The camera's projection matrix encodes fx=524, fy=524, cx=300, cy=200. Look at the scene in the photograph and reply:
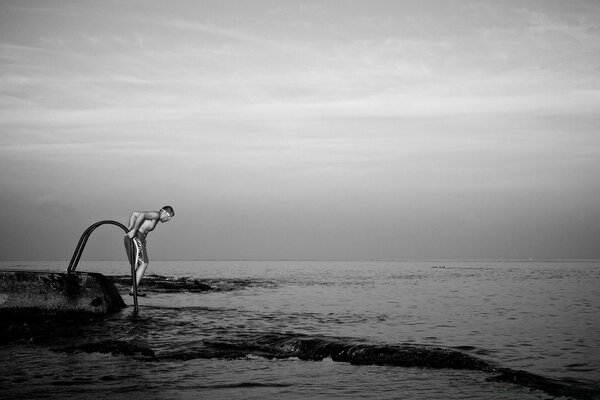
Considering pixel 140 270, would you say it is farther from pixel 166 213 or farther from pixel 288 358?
pixel 288 358

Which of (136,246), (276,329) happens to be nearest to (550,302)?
(276,329)

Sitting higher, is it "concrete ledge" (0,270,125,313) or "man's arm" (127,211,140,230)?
"man's arm" (127,211,140,230)

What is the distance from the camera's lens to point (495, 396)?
6.53 m

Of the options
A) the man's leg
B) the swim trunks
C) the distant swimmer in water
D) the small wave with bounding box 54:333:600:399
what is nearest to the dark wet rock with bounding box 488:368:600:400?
the small wave with bounding box 54:333:600:399

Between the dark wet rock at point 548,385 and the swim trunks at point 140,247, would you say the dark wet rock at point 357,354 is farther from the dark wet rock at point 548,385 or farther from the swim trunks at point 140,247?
the swim trunks at point 140,247

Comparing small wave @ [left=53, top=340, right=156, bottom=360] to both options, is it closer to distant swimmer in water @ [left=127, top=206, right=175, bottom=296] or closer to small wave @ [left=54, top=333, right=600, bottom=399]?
small wave @ [left=54, top=333, right=600, bottom=399]

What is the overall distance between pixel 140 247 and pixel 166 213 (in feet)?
3.77

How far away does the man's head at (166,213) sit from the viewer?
12.6m

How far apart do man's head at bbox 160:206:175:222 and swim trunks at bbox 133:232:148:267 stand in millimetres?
701

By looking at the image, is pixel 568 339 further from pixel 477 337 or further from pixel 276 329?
pixel 276 329

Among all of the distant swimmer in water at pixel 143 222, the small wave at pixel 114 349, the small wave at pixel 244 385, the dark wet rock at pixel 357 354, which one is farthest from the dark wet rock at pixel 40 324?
the small wave at pixel 244 385

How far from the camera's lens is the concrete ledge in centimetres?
1172

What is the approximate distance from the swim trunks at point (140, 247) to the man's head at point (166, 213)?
70cm

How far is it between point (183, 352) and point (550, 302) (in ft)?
64.1
